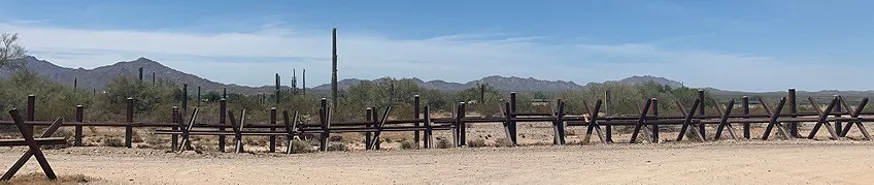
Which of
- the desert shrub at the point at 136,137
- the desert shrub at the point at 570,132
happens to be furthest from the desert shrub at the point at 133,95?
the desert shrub at the point at 570,132

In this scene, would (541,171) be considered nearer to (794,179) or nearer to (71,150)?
(794,179)

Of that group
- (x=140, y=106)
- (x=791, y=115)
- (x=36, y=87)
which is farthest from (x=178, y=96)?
(x=791, y=115)

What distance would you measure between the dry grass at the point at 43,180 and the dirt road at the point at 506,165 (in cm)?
45

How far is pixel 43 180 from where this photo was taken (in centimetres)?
1154

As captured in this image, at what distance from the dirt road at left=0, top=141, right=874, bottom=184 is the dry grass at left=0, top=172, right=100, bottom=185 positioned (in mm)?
451

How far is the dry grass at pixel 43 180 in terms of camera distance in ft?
36.8

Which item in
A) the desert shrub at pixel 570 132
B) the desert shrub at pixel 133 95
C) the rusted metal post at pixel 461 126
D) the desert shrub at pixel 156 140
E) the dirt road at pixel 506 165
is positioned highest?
the desert shrub at pixel 133 95

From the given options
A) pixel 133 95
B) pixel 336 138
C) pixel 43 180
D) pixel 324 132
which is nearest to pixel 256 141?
pixel 336 138

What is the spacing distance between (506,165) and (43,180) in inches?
322

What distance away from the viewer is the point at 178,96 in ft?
181

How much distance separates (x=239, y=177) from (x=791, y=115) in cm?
1702

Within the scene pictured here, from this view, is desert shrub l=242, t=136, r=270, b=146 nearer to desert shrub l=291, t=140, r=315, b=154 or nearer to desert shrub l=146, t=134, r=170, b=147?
desert shrub l=146, t=134, r=170, b=147

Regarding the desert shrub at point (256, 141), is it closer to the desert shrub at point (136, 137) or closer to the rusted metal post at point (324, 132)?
the desert shrub at point (136, 137)

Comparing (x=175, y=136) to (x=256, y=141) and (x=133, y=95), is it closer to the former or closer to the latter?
(x=256, y=141)
